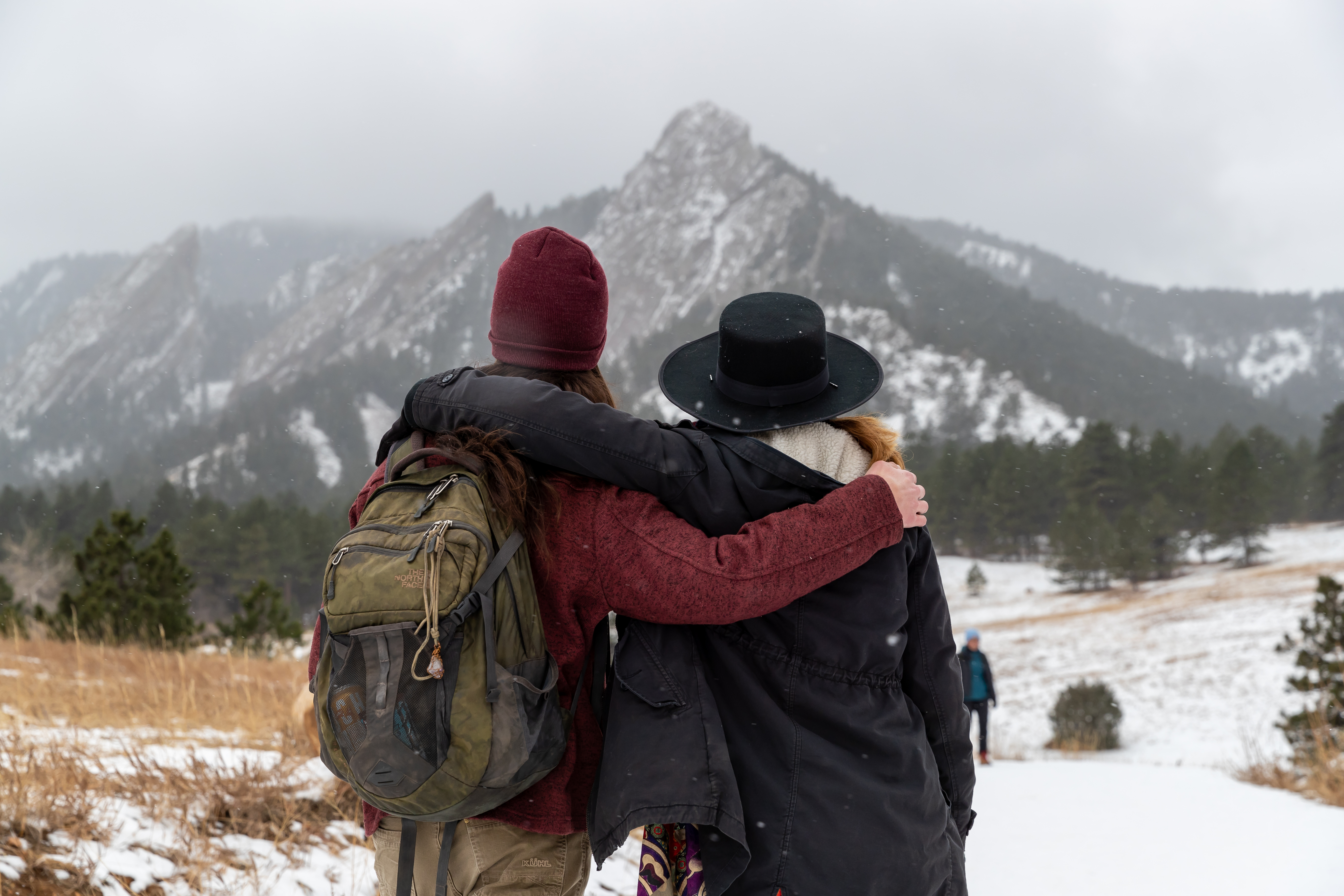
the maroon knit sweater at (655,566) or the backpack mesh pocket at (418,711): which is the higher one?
the maroon knit sweater at (655,566)

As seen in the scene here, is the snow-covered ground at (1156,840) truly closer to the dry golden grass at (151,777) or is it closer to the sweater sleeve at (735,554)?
the dry golden grass at (151,777)

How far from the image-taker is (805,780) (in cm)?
161

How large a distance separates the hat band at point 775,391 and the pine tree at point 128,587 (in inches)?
455

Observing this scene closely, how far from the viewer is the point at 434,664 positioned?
1438 millimetres

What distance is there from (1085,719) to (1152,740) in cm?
194

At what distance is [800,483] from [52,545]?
49.6 meters

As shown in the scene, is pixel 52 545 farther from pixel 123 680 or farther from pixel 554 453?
pixel 554 453

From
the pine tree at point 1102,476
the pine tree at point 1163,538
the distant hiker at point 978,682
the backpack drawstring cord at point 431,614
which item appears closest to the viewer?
the backpack drawstring cord at point 431,614

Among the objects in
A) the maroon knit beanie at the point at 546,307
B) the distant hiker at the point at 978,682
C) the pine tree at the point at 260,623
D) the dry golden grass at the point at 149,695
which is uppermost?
the maroon knit beanie at the point at 546,307

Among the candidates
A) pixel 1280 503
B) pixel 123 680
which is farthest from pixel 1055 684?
pixel 1280 503

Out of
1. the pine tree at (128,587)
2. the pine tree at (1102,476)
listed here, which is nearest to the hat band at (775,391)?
the pine tree at (128,587)

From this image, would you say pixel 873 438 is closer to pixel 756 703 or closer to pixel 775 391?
pixel 775 391

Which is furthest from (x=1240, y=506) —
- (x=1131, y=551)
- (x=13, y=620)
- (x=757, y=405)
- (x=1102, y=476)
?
(x=757, y=405)

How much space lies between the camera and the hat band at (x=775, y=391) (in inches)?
68.7
